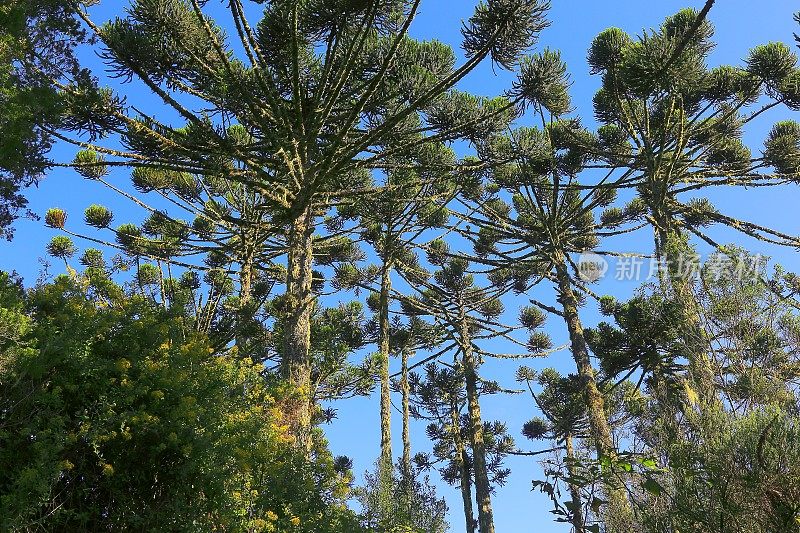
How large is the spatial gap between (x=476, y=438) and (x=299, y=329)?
807 centimetres

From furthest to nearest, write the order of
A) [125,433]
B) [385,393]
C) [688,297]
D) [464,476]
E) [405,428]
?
[464,476] → [405,428] → [385,393] → [688,297] → [125,433]

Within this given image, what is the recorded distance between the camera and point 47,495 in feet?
15.0

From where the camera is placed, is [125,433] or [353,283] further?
[353,283]

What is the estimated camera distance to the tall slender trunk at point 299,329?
24.7ft

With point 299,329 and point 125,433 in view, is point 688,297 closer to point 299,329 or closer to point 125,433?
point 299,329

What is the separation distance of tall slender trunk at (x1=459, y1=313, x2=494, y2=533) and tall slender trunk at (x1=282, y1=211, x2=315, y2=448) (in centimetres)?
733

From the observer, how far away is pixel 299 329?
8.25m

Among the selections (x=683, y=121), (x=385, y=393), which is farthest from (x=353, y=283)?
(x=683, y=121)

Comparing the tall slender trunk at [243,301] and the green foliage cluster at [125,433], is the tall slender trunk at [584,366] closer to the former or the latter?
the green foliage cluster at [125,433]

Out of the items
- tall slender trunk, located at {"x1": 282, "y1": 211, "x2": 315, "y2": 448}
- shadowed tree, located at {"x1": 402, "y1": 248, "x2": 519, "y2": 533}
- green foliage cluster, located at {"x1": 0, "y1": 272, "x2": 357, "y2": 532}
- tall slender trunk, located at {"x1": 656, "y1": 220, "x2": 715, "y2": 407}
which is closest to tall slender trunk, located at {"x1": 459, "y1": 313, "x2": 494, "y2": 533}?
shadowed tree, located at {"x1": 402, "y1": 248, "x2": 519, "y2": 533}

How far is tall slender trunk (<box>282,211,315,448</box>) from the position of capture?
752 centimetres

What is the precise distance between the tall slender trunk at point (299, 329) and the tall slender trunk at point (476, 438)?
733 cm

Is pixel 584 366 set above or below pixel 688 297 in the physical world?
above

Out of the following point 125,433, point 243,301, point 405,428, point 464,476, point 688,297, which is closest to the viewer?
point 125,433
